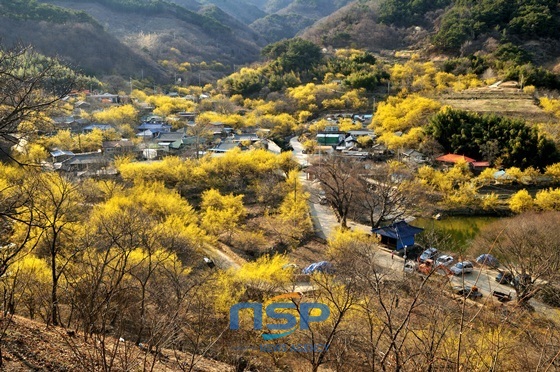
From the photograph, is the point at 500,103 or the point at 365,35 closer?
the point at 500,103

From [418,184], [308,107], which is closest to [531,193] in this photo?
[418,184]

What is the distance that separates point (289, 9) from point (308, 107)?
7254cm

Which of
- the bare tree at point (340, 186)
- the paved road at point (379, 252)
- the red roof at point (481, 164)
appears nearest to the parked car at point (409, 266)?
the paved road at point (379, 252)

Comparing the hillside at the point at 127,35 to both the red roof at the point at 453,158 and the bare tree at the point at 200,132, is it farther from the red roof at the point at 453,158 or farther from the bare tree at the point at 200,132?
the red roof at the point at 453,158

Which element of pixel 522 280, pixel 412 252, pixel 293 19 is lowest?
pixel 412 252

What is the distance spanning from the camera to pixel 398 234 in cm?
1461

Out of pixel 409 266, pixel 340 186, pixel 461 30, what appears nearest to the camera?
pixel 409 266

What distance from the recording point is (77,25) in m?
46.8

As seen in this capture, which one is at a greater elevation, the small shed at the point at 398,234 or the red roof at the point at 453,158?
the red roof at the point at 453,158

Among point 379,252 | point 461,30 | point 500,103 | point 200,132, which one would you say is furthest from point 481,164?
point 461,30

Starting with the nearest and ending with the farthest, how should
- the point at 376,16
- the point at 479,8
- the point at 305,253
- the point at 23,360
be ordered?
the point at 23,360, the point at 305,253, the point at 479,8, the point at 376,16

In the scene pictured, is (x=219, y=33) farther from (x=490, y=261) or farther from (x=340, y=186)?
(x=490, y=261)

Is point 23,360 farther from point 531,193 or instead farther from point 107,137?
point 107,137

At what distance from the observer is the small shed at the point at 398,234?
14.6 meters
